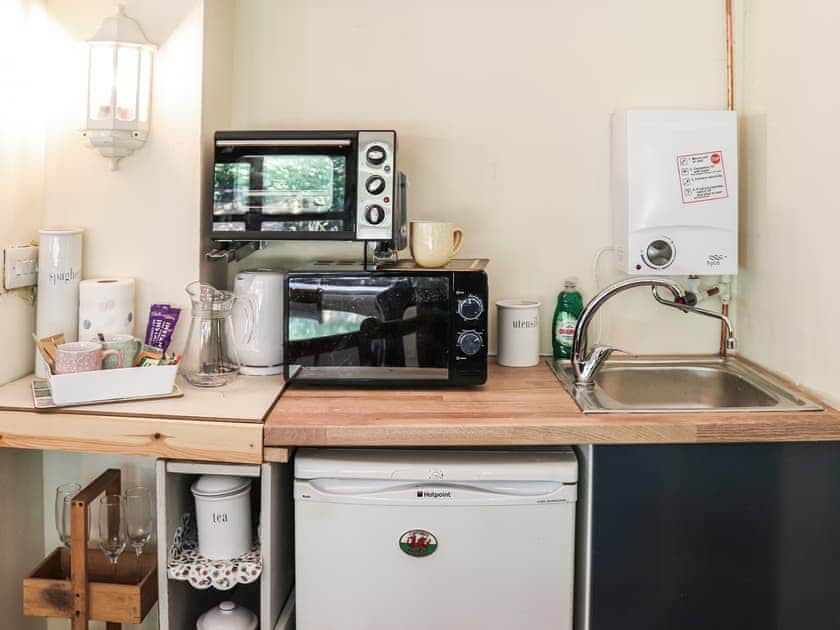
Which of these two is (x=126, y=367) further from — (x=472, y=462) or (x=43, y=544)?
(x=472, y=462)

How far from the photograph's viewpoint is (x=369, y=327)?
6.75 ft

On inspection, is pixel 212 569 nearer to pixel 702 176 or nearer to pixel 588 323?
pixel 588 323

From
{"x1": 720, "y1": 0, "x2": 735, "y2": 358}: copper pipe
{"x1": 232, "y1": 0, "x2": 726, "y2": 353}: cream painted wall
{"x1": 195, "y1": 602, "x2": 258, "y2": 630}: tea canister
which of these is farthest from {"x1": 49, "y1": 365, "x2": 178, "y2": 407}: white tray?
{"x1": 720, "y1": 0, "x2": 735, "y2": 358}: copper pipe

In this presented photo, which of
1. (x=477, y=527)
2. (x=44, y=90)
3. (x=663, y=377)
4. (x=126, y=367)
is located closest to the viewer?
(x=477, y=527)

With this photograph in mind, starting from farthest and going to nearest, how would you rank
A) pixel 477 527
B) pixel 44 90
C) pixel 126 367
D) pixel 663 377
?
pixel 663 377 < pixel 44 90 < pixel 126 367 < pixel 477 527

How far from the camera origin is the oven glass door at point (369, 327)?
6.68 feet

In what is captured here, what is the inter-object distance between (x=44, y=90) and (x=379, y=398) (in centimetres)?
114

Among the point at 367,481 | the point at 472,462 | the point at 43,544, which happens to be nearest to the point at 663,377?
the point at 472,462

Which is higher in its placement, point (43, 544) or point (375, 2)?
point (375, 2)

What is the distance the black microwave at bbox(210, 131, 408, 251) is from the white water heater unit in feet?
2.07

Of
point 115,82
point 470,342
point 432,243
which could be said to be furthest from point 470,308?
point 115,82

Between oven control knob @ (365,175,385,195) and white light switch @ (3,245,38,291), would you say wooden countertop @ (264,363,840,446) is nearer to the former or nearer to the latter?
oven control knob @ (365,175,385,195)

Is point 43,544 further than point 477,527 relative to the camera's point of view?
Yes

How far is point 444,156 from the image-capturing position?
2404 mm
